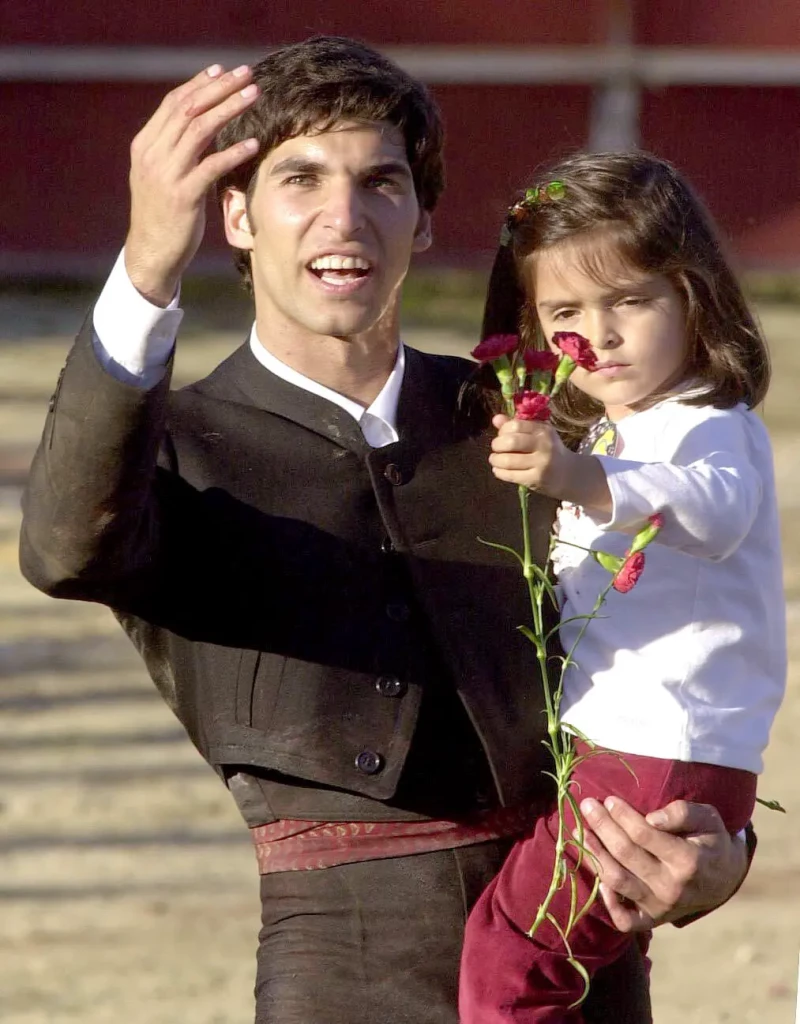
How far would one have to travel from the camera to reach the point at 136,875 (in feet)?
17.3

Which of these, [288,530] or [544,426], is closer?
[544,426]

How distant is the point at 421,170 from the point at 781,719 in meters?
4.12

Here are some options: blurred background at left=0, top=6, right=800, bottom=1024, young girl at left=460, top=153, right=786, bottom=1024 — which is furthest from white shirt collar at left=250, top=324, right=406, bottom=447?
blurred background at left=0, top=6, right=800, bottom=1024

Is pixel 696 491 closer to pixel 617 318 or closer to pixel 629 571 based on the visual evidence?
pixel 629 571

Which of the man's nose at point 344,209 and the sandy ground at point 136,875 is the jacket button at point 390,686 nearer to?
the man's nose at point 344,209

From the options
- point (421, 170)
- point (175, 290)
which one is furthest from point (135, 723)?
point (175, 290)

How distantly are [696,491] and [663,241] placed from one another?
1.34ft

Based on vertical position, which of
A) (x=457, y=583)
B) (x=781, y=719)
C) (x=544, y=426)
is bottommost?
(x=781, y=719)

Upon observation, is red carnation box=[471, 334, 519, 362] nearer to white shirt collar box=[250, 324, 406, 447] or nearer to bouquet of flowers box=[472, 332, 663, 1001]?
bouquet of flowers box=[472, 332, 663, 1001]

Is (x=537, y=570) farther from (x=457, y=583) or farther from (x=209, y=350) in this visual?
(x=209, y=350)

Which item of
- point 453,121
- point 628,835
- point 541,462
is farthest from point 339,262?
point 453,121

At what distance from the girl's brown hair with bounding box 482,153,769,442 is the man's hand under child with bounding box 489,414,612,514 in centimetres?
A: 33

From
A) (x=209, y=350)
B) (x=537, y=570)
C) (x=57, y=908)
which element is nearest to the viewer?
(x=537, y=570)

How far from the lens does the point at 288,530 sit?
95.5 inches
